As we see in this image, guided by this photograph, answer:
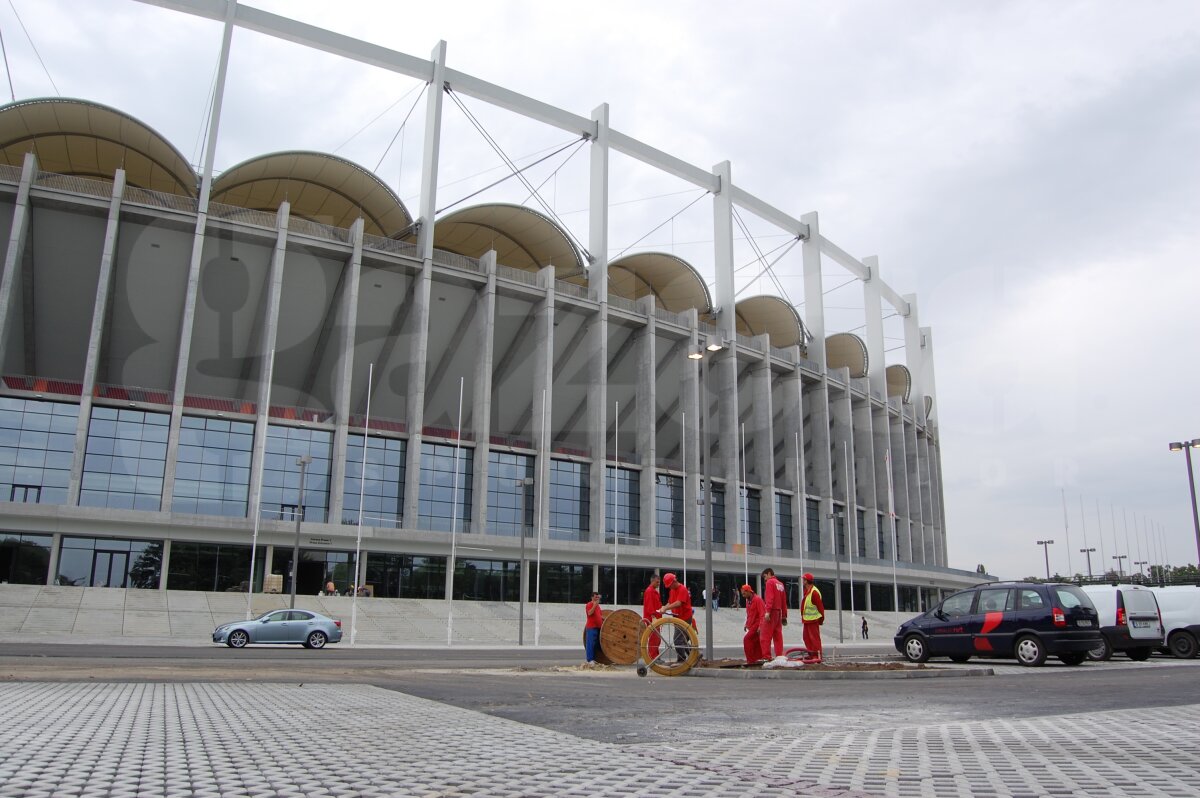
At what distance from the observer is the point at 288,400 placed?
45750 mm

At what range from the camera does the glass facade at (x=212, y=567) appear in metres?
35.1

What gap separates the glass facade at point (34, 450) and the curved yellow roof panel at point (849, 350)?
50.4m

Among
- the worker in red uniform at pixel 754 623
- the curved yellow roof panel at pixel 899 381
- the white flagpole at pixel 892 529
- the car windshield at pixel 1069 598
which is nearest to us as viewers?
the worker in red uniform at pixel 754 623

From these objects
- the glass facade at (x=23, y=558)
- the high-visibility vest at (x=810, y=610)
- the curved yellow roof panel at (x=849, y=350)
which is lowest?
the high-visibility vest at (x=810, y=610)

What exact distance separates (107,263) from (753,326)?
137 ft

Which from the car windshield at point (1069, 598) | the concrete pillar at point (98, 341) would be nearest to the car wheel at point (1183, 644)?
the car windshield at point (1069, 598)

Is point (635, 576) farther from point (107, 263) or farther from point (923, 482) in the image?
point (923, 482)

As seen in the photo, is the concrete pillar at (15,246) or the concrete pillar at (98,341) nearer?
the concrete pillar at (15,246)

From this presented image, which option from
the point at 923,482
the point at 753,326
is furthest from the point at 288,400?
the point at 923,482

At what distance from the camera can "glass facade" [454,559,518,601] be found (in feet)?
132

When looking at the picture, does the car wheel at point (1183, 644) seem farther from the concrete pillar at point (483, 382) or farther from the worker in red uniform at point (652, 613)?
the concrete pillar at point (483, 382)

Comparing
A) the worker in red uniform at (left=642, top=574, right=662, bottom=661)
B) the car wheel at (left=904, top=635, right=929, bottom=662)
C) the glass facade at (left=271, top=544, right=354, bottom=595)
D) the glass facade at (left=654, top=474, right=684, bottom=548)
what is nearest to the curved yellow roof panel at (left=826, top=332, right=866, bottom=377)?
the glass facade at (left=654, top=474, right=684, bottom=548)

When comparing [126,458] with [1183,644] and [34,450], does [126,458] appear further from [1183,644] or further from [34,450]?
[1183,644]

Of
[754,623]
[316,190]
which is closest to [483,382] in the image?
[316,190]
